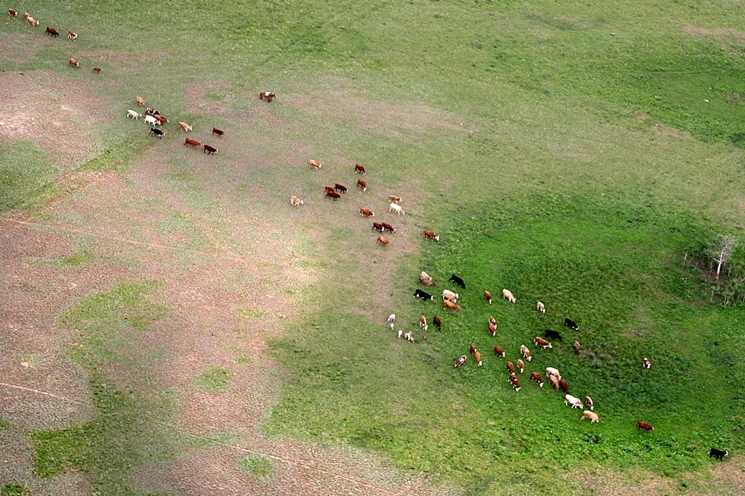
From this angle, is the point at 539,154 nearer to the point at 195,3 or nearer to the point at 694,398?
the point at 694,398

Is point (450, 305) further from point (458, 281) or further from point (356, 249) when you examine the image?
point (356, 249)

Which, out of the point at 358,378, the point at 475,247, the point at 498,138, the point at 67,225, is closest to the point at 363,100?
the point at 498,138

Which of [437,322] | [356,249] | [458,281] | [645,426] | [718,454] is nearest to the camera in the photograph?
[718,454]

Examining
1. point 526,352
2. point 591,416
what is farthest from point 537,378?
point 591,416

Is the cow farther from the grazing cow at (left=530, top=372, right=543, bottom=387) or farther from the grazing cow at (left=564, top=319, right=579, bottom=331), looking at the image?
the grazing cow at (left=530, top=372, right=543, bottom=387)

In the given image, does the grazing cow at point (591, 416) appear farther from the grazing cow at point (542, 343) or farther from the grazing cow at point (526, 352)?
the grazing cow at point (542, 343)

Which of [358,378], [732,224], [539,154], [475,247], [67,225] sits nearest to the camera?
[358,378]
